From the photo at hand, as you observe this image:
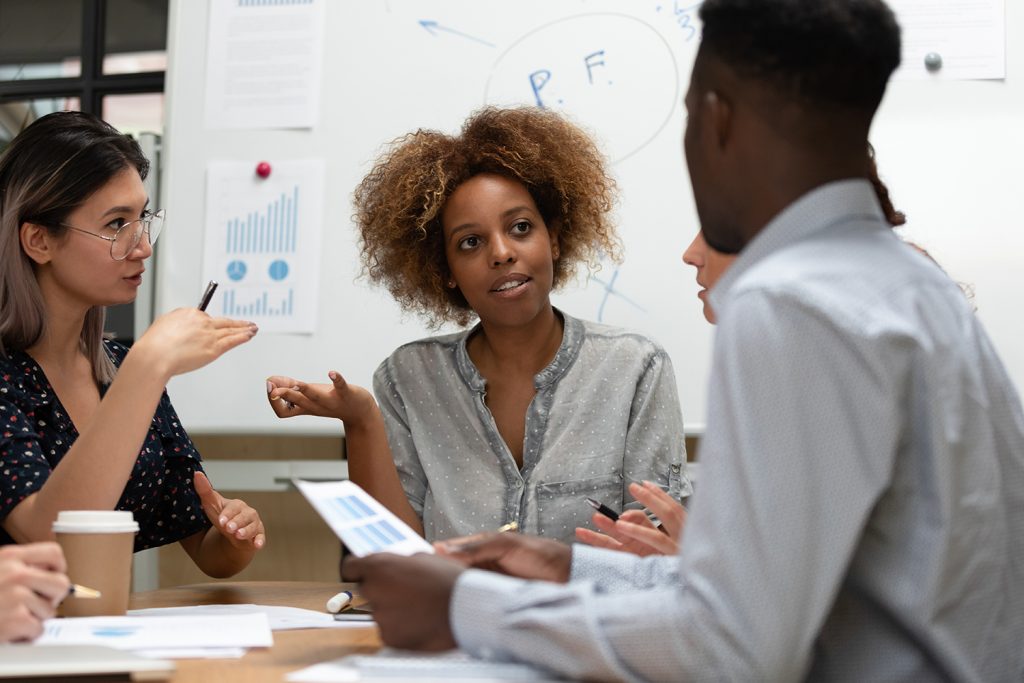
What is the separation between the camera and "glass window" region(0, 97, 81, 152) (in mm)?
3049

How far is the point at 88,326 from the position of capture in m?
1.75

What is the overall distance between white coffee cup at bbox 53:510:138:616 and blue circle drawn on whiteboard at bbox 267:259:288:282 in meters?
1.19

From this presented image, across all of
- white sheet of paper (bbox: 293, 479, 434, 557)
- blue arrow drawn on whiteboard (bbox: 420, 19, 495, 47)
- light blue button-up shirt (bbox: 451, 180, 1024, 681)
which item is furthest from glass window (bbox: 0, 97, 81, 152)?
light blue button-up shirt (bbox: 451, 180, 1024, 681)

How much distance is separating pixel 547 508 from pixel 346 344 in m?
0.73

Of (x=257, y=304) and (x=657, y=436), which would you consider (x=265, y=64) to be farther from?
(x=657, y=436)

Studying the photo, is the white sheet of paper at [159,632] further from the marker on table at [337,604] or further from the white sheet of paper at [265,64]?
the white sheet of paper at [265,64]

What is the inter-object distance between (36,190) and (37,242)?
80 millimetres

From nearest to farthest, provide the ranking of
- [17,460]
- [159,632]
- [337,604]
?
1. [159,632]
2. [337,604]
3. [17,460]

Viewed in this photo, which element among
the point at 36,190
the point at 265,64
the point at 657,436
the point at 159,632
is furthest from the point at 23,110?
the point at 159,632

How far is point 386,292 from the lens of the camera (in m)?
2.29

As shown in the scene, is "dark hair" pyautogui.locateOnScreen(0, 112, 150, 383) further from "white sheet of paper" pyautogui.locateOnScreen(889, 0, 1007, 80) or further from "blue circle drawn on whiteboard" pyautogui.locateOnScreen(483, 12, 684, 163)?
"white sheet of paper" pyautogui.locateOnScreen(889, 0, 1007, 80)

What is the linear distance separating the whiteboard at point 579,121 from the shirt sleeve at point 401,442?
14.8 inches

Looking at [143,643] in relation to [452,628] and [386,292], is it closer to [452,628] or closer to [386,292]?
[452,628]

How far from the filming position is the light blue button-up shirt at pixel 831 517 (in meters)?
0.70
